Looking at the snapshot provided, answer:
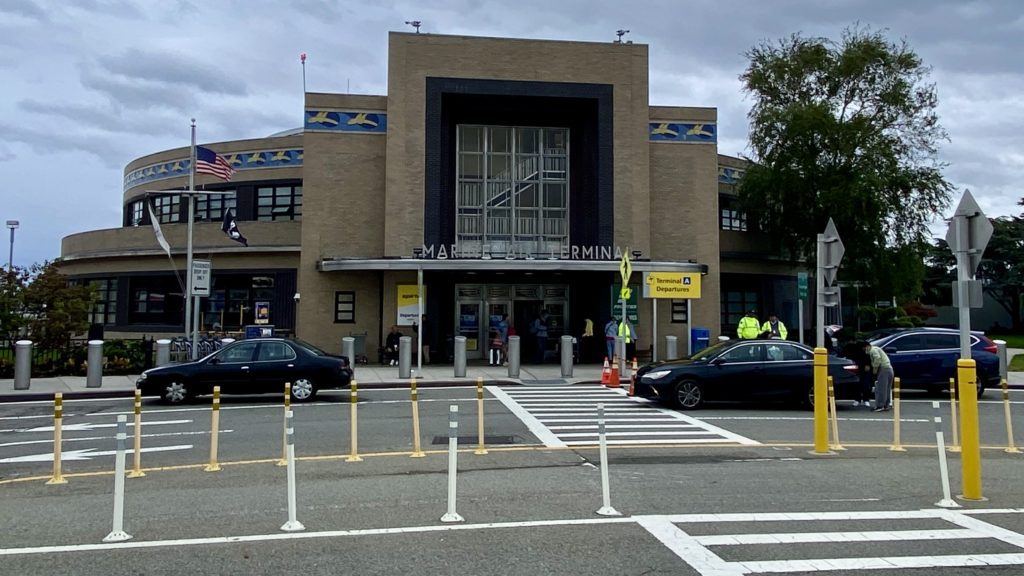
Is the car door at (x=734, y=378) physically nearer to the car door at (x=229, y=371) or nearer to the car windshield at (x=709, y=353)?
the car windshield at (x=709, y=353)

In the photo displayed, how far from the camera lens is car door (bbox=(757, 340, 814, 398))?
616 inches

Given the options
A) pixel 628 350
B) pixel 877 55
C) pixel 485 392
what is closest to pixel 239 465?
pixel 485 392

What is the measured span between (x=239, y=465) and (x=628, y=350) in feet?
61.2

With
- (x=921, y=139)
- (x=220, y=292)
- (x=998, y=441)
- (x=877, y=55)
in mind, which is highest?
(x=877, y=55)

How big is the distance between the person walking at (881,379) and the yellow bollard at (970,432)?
8.35m

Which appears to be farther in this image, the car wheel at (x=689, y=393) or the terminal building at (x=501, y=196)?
the terminal building at (x=501, y=196)

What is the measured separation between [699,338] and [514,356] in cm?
840

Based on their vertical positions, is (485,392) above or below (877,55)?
below

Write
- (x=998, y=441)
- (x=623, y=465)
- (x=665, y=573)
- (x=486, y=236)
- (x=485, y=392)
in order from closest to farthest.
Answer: (x=665, y=573)
(x=623, y=465)
(x=998, y=441)
(x=485, y=392)
(x=486, y=236)

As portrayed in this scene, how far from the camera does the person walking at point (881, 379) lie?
15914 mm

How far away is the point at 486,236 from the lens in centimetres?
2911

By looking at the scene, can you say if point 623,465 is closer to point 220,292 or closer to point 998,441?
point 998,441

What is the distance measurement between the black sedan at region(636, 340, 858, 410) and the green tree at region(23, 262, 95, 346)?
16.7m

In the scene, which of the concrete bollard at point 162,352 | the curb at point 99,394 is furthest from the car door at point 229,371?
the concrete bollard at point 162,352
